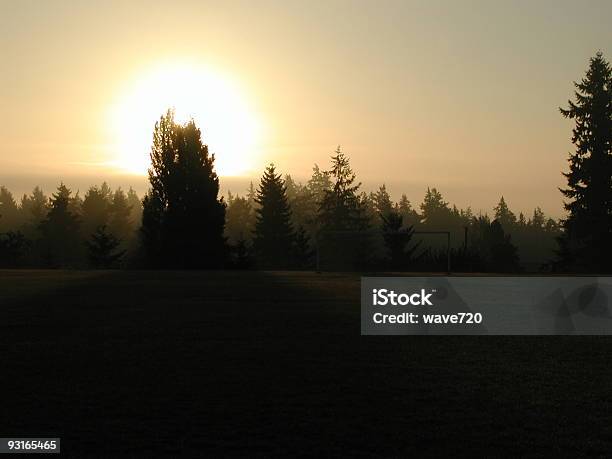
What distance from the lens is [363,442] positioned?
25.5 feet

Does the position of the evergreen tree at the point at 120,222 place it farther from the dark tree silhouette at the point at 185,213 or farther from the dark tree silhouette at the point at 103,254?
the dark tree silhouette at the point at 185,213

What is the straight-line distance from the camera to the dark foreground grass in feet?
25.6

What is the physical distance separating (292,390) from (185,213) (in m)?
60.7

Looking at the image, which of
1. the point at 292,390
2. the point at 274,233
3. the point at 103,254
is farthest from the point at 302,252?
the point at 292,390

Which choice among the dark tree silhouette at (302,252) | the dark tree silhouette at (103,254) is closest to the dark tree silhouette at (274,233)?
the dark tree silhouette at (302,252)

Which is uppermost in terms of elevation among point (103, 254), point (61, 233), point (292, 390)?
point (61, 233)

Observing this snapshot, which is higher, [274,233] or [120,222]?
[120,222]

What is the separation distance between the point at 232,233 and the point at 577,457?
166 meters

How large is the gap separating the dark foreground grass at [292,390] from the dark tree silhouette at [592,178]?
5609cm

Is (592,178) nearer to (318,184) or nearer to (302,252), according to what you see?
(302,252)

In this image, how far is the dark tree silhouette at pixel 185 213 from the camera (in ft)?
229

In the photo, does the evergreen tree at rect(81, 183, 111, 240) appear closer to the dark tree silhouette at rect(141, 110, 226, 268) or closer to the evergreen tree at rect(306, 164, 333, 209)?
the evergreen tree at rect(306, 164, 333, 209)

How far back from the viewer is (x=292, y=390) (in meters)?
Result: 10.5

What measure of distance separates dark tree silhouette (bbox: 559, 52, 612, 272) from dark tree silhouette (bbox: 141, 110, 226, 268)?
30.5 meters
